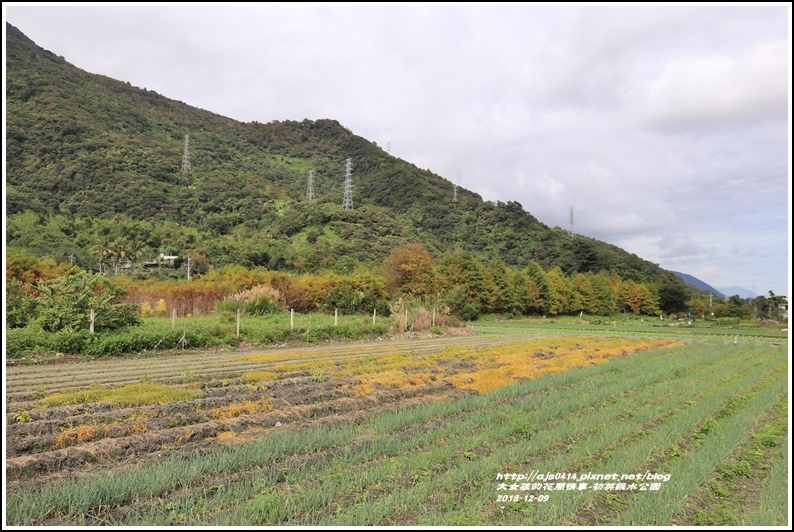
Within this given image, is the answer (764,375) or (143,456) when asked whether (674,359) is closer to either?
(764,375)

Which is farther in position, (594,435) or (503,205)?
(503,205)

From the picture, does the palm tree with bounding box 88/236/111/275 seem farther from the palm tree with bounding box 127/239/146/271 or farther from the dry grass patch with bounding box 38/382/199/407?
the dry grass patch with bounding box 38/382/199/407

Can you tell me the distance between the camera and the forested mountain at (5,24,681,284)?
51.2 m

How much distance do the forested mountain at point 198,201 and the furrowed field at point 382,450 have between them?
3673 centimetres

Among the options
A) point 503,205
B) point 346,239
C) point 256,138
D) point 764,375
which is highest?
point 256,138

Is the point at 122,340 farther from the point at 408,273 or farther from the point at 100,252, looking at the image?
the point at 100,252

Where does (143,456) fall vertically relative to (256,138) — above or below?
below

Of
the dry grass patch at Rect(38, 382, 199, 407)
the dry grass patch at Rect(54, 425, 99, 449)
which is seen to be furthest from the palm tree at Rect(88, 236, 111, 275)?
the dry grass patch at Rect(54, 425, 99, 449)

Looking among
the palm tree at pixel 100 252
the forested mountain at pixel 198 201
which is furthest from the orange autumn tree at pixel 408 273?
the palm tree at pixel 100 252

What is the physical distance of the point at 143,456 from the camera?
5215mm

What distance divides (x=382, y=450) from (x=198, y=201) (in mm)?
77771

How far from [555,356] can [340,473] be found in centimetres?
1331

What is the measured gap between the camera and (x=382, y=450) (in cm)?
556

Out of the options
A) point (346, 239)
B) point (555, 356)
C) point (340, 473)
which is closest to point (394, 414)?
point (340, 473)
